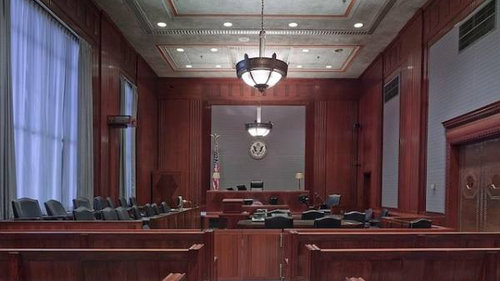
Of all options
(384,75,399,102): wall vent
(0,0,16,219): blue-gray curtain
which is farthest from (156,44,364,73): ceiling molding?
(0,0,16,219): blue-gray curtain

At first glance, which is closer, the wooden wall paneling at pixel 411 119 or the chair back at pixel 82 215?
the chair back at pixel 82 215

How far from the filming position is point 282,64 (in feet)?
20.4

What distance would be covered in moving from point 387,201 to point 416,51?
12.3 ft

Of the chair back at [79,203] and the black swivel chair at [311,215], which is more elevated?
the chair back at [79,203]

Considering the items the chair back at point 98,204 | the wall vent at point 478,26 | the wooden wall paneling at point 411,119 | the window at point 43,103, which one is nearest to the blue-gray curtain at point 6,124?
the window at point 43,103

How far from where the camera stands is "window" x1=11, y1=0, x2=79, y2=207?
224 inches

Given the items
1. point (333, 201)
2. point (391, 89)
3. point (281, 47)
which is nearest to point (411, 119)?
point (391, 89)

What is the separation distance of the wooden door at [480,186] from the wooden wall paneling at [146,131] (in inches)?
308

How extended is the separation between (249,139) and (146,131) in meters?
3.96

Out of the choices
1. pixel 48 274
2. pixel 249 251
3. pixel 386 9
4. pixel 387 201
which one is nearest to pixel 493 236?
pixel 249 251

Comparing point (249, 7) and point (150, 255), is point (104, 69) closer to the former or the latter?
point (249, 7)

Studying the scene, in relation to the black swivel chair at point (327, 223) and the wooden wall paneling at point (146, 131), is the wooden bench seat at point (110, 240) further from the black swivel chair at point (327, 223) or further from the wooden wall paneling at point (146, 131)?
the wooden wall paneling at point (146, 131)

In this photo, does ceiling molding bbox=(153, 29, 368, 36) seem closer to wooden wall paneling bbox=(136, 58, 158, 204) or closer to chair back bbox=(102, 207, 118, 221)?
wooden wall paneling bbox=(136, 58, 158, 204)

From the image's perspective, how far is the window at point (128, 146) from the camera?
9539 mm
